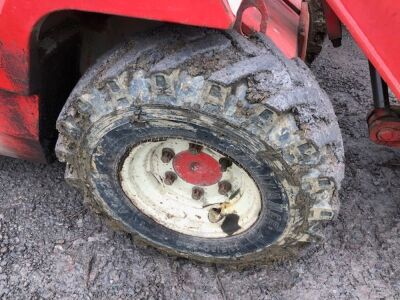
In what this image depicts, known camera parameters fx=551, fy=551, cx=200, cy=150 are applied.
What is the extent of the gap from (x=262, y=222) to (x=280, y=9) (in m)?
1.02

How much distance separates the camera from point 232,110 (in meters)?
1.68

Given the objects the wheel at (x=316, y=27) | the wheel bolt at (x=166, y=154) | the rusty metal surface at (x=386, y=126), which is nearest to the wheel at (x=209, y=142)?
the wheel bolt at (x=166, y=154)

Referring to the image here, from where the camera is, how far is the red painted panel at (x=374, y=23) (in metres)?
1.72

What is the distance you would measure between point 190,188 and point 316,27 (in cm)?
123

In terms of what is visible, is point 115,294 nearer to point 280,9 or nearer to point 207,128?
point 207,128

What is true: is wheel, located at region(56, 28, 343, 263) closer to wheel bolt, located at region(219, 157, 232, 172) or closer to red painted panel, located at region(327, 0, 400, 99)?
wheel bolt, located at region(219, 157, 232, 172)

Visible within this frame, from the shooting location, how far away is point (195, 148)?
1.94 metres

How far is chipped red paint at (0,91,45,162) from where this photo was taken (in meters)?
2.00

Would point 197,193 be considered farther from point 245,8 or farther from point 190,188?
point 245,8

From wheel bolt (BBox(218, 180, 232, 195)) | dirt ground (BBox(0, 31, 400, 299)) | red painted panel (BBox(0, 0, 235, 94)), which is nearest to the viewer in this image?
red painted panel (BBox(0, 0, 235, 94))

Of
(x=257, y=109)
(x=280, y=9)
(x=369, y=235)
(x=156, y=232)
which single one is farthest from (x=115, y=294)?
(x=280, y=9)

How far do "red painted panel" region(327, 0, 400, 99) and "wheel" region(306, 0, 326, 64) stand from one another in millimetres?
1041

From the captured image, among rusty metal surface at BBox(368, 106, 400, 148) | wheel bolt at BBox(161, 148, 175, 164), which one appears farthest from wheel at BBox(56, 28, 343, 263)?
rusty metal surface at BBox(368, 106, 400, 148)

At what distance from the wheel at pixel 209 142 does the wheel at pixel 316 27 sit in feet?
3.36
